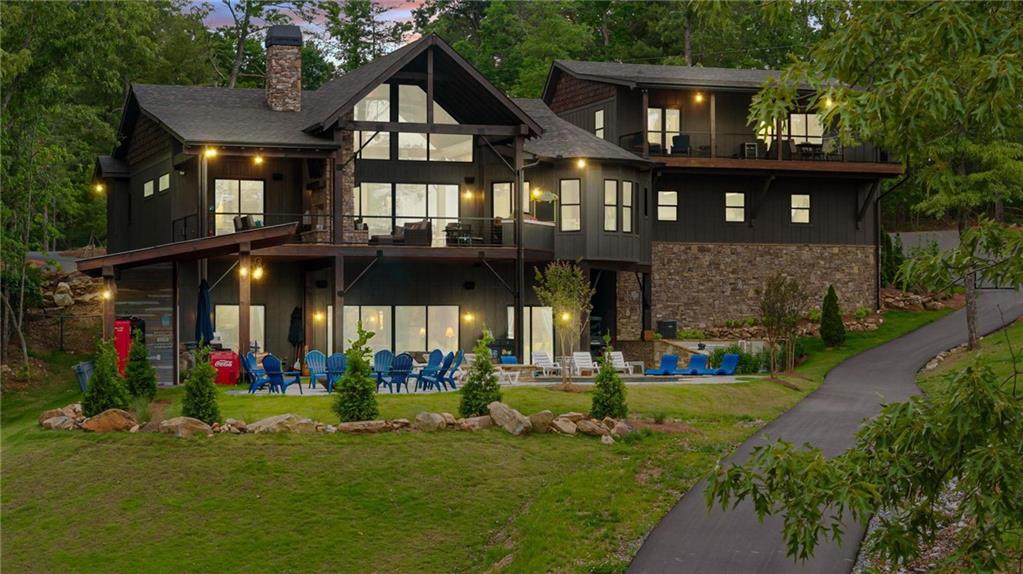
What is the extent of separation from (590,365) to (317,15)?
29.5m

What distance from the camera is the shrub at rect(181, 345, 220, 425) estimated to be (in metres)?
21.3

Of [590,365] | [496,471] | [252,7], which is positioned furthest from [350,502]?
[252,7]

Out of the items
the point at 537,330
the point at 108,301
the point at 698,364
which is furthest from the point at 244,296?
the point at 698,364

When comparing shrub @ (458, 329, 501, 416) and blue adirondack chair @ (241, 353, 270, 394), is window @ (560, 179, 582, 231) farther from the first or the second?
shrub @ (458, 329, 501, 416)

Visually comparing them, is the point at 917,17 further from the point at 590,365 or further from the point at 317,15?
the point at 317,15

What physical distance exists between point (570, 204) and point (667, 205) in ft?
20.2

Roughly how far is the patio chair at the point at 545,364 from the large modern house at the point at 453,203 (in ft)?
5.75

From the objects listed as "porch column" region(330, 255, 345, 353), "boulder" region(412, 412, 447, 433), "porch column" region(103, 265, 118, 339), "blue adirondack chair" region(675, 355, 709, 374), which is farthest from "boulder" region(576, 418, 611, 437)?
"porch column" region(330, 255, 345, 353)

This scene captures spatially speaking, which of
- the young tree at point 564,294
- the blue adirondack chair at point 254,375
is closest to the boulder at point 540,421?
the blue adirondack chair at point 254,375

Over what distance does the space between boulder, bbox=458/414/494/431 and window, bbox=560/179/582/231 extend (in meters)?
15.2

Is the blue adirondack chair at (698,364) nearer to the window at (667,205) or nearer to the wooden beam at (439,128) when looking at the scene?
the wooden beam at (439,128)

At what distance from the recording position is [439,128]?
33.5m

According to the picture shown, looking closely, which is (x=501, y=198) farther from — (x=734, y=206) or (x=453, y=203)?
(x=734, y=206)

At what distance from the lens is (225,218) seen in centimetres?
3472
